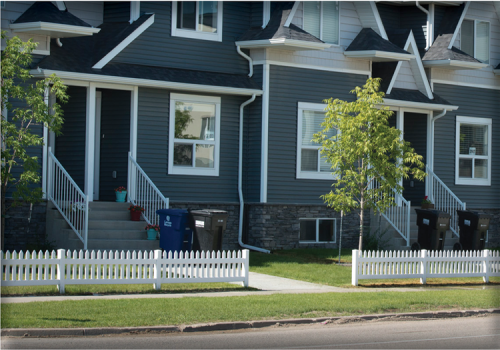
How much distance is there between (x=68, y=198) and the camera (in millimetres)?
16219

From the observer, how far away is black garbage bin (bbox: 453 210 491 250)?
18203 mm

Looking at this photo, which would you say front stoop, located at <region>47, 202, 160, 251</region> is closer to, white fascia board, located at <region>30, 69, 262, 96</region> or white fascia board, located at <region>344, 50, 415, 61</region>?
white fascia board, located at <region>30, 69, 262, 96</region>

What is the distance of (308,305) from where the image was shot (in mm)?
10766

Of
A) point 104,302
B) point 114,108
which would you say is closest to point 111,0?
point 114,108

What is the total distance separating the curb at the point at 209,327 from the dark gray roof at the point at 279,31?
30.8 ft

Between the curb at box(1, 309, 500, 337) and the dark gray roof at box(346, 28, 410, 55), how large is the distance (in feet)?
33.2

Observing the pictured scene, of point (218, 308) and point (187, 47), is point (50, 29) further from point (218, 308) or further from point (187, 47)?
point (218, 308)

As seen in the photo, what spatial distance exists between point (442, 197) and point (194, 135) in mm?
8413

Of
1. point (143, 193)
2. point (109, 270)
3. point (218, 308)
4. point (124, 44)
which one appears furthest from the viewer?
point (124, 44)

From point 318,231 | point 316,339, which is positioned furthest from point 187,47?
point 316,339

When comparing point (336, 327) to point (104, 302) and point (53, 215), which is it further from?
point (53, 215)

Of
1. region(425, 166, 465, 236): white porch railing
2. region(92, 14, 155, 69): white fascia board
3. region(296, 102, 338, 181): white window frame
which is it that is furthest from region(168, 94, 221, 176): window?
region(425, 166, 465, 236): white porch railing

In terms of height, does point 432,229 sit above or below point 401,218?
below

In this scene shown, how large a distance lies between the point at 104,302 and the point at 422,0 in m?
15.0
